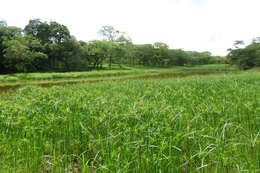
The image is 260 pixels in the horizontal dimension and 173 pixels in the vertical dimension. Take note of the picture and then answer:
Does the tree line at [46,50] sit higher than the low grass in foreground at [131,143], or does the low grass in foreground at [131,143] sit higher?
the tree line at [46,50]

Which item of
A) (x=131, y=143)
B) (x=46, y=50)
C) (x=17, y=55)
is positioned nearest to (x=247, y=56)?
(x=46, y=50)

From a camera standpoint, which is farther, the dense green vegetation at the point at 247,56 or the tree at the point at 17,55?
the dense green vegetation at the point at 247,56

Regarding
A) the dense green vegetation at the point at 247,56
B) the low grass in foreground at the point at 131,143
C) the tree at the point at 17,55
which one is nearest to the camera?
the low grass in foreground at the point at 131,143

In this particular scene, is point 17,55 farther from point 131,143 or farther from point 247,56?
point 247,56

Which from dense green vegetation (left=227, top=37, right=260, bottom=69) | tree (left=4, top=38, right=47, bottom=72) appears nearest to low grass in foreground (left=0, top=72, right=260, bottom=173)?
tree (left=4, top=38, right=47, bottom=72)

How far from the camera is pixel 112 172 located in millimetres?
2176

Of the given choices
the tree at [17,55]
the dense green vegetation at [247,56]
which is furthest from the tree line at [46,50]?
the dense green vegetation at [247,56]

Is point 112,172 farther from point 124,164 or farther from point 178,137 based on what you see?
point 178,137

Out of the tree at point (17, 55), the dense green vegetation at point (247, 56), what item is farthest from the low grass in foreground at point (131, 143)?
the dense green vegetation at point (247, 56)

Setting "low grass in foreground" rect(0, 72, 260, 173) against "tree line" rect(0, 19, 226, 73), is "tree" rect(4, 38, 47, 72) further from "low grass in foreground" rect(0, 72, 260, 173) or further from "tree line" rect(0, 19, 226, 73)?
"low grass in foreground" rect(0, 72, 260, 173)

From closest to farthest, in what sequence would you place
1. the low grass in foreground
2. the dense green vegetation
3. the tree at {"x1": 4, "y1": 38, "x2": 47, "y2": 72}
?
1. the low grass in foreground
2. the tree at {"x1": 4, "y1": 38, "x2": 47, "y2": 72}
3. the dense green vegetation

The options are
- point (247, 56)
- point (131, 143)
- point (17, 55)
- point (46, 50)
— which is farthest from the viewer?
point (247, 56)

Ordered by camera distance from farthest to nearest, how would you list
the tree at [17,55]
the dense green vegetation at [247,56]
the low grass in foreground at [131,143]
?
the dense green vegetation at [247,56] → the tree at [17,55] → the low grass in foreground at [131,143]

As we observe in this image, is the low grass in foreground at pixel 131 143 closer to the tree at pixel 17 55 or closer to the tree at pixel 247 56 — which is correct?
the tree at pixel 17 55
